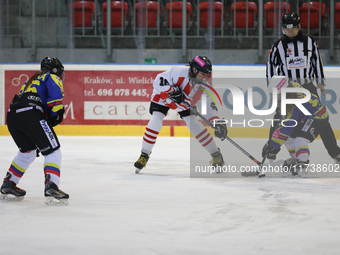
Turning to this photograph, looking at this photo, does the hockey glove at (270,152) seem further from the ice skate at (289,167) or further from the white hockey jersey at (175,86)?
the white hockey jersey at (175,86)

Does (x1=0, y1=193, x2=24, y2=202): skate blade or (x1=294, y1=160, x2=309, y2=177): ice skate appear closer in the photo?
(x1=0, y1=193, x2=24, y2=202): skate blade

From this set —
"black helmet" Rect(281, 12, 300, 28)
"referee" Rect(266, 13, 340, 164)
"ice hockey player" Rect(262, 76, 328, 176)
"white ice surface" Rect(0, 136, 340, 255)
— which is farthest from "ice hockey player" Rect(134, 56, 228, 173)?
"black helmet" Rect(281, 12, 300, 28)

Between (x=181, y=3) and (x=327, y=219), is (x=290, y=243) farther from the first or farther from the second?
(x=181, y=3)

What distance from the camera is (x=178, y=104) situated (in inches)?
155

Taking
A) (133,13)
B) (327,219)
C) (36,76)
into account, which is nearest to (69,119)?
(133,13)

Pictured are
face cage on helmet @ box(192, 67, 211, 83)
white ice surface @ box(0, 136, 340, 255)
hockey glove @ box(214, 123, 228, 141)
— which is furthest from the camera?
hockey glove @ box(214, 123, 228, 141)

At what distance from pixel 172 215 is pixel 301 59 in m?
2.19

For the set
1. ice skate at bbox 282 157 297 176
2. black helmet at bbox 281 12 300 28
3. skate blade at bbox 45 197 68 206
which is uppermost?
black helmet at bbox 281 12 300 28

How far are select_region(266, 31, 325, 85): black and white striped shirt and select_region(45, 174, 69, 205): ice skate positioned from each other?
6.95 feet

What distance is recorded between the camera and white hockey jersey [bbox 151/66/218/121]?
387 cm

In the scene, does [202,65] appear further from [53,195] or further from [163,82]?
[53,195]

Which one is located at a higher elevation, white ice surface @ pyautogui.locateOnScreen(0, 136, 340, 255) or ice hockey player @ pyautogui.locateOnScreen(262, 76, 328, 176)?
ice hockey player @ pyautogui.locateOnScreen(262, 76, 328, 176)

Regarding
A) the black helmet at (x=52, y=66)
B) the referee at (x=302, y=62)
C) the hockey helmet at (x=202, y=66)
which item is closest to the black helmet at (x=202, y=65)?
the hockey helmet at (x=202, y=66)

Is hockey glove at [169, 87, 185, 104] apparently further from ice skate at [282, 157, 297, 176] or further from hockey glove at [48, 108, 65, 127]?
hockey glove at [48, 108, 65, 127]
